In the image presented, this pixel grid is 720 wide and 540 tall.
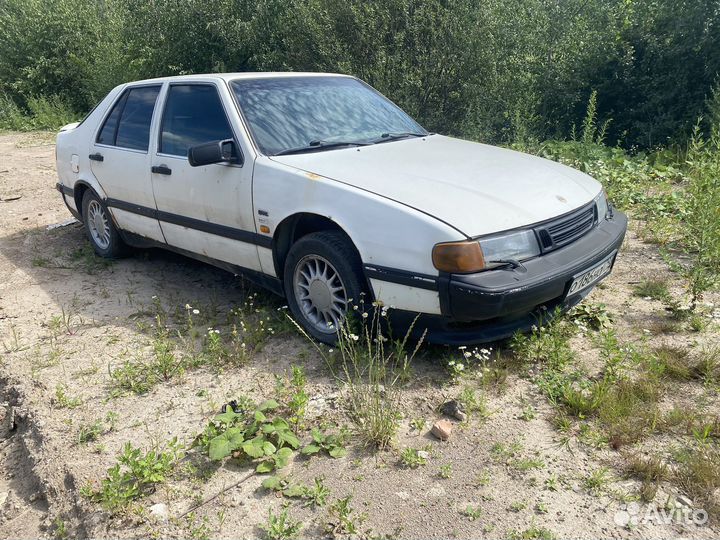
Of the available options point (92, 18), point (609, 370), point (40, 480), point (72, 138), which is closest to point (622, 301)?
point (609, 370)

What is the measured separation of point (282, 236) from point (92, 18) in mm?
17401

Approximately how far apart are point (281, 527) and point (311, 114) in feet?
9.45

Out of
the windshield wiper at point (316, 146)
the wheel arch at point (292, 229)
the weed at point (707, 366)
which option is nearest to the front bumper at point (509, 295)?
the weed at point (707, 366)

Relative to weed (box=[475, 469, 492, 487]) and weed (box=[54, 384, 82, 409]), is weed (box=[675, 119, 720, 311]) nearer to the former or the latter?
weed (box=[475, 469, 492, 487])

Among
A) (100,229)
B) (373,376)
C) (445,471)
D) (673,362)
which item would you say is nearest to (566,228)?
(673,362)

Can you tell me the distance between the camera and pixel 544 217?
3.44m

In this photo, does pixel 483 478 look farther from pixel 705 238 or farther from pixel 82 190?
pixel 82 190

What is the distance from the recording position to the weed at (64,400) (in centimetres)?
346

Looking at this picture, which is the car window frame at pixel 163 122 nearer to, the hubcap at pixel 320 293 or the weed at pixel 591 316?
the hubcap at pixel 320 293

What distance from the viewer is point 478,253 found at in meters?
3.15

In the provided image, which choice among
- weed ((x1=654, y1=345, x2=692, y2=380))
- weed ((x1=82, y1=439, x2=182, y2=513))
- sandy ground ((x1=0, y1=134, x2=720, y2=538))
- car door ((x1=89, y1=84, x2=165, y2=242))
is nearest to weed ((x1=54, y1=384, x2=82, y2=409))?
sandy ground ((x1=0, y1=134, x2=720, y2=538))

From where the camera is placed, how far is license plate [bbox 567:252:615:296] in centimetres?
351

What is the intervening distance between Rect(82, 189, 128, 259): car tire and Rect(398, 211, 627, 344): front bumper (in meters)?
3.35

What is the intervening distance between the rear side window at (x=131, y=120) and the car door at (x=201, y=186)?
10.1 inches
